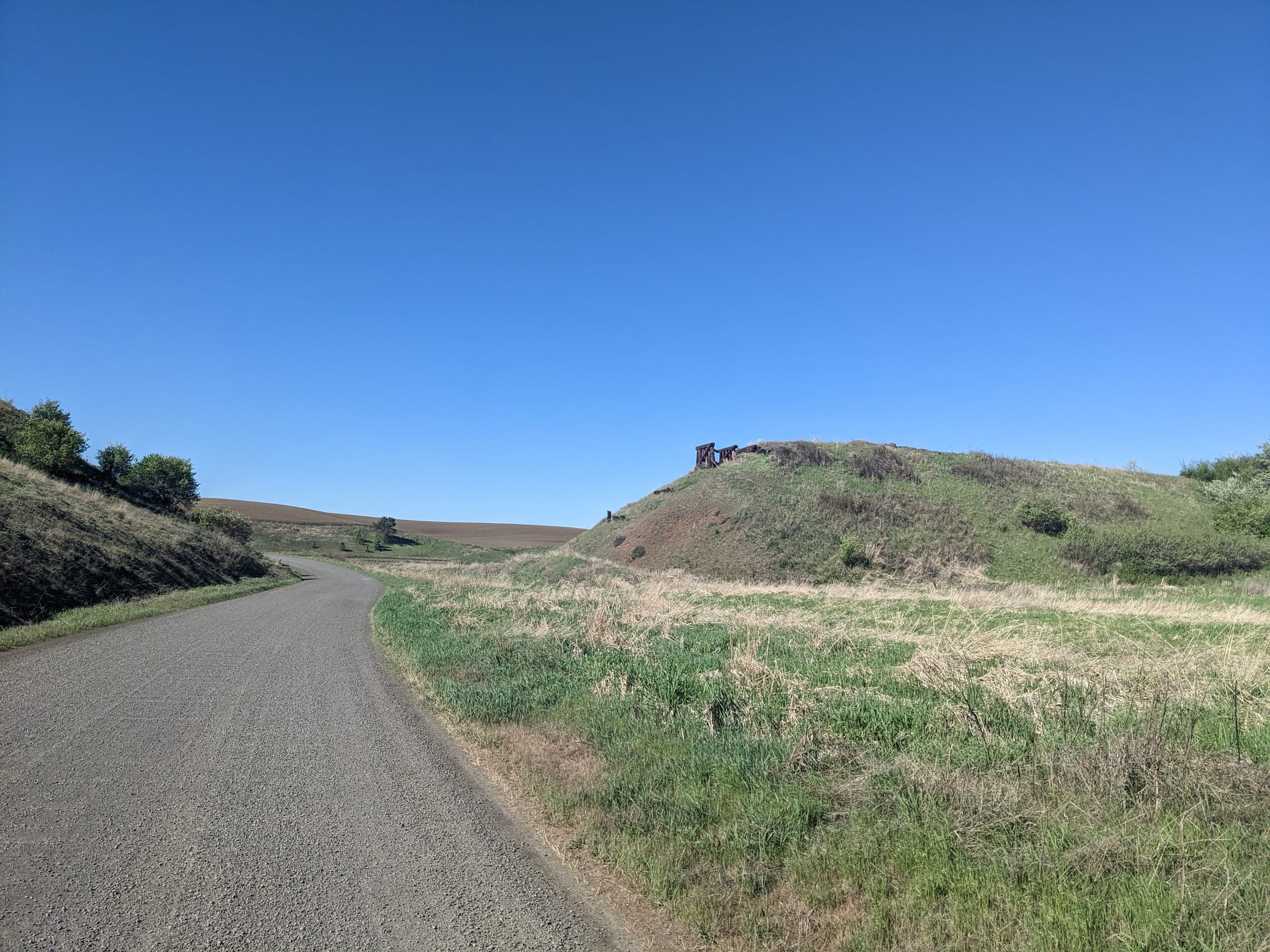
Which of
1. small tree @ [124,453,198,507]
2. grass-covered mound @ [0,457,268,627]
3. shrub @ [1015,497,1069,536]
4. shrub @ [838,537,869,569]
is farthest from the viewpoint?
small tree @ [124,453,198,507]

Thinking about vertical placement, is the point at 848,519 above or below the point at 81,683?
above

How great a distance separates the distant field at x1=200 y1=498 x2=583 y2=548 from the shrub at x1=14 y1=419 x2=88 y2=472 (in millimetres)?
69610

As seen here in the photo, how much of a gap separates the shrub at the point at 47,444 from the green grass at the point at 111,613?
19.3 metres

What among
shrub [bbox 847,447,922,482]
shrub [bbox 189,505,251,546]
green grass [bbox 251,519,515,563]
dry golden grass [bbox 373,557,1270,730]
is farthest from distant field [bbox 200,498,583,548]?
dry golden grass [bbox 373,557,1270,730]

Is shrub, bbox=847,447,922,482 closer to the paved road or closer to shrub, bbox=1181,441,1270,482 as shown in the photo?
shrub, bbox=1181,441,1270,482

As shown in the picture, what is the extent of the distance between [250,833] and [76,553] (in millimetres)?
20490

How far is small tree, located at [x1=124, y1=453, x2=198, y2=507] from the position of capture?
60719 mm

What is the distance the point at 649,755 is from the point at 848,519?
39.9 metres

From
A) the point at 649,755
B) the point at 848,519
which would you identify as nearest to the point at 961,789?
the point at 649,755

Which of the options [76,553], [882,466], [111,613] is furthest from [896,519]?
[76,553]

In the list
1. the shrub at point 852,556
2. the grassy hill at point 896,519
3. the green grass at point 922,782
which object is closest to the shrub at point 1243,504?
the grassy hill at point 896,519

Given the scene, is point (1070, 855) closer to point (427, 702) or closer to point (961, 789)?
point (961, 789)

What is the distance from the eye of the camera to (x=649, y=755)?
6215 millimetres

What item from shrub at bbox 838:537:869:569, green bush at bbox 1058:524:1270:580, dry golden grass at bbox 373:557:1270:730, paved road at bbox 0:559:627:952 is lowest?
paved road at bbox 0:559:627:952
